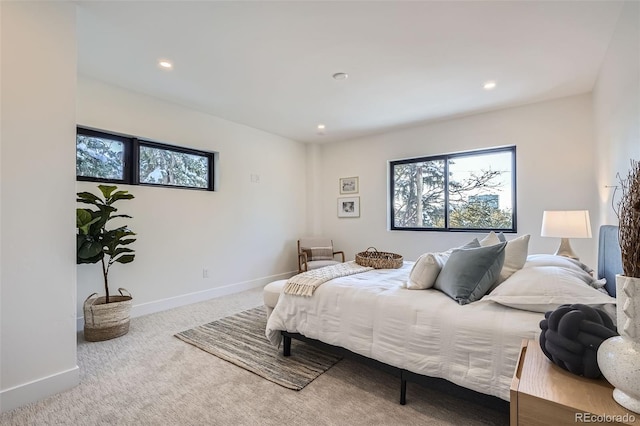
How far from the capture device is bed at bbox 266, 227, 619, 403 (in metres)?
1.45

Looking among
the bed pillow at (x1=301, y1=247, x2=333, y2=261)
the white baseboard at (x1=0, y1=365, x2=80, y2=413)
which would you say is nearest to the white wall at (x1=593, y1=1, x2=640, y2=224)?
the bed pillow at (x1=301, y1=247, x2=333, y2=261)

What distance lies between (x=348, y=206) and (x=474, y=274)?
12.1 feet

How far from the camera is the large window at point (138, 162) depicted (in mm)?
3146

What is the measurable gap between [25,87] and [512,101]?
15.0ft

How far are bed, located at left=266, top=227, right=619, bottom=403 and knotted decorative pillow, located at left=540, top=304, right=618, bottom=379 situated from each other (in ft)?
1.03

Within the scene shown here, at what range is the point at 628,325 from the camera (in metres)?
0.89

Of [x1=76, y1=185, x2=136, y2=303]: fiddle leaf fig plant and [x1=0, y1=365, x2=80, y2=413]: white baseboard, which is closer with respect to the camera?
[x1=0, y1=365, x2=80, y2=413]: white baseboard

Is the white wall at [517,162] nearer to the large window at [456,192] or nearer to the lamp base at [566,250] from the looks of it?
the large window at [456,192]

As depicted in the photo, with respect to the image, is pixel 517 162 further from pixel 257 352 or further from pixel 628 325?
pixel 257 352

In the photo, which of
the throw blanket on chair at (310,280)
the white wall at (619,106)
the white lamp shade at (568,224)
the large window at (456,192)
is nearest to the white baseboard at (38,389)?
the throw blanket on chair at (310,280)

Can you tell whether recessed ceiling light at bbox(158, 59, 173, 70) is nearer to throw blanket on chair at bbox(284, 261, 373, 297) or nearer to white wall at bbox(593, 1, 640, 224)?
throw blanket on chair at bbox(284, 261, 373, 297)

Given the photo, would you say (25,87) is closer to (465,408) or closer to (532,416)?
(532,416)

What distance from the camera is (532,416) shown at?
3.05 feet

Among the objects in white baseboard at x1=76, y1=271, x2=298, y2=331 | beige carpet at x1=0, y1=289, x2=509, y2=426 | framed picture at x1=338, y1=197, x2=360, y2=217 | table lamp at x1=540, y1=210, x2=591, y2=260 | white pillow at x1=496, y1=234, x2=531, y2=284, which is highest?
framed picture at x1=338, y1=197, x2=360, y2=217
